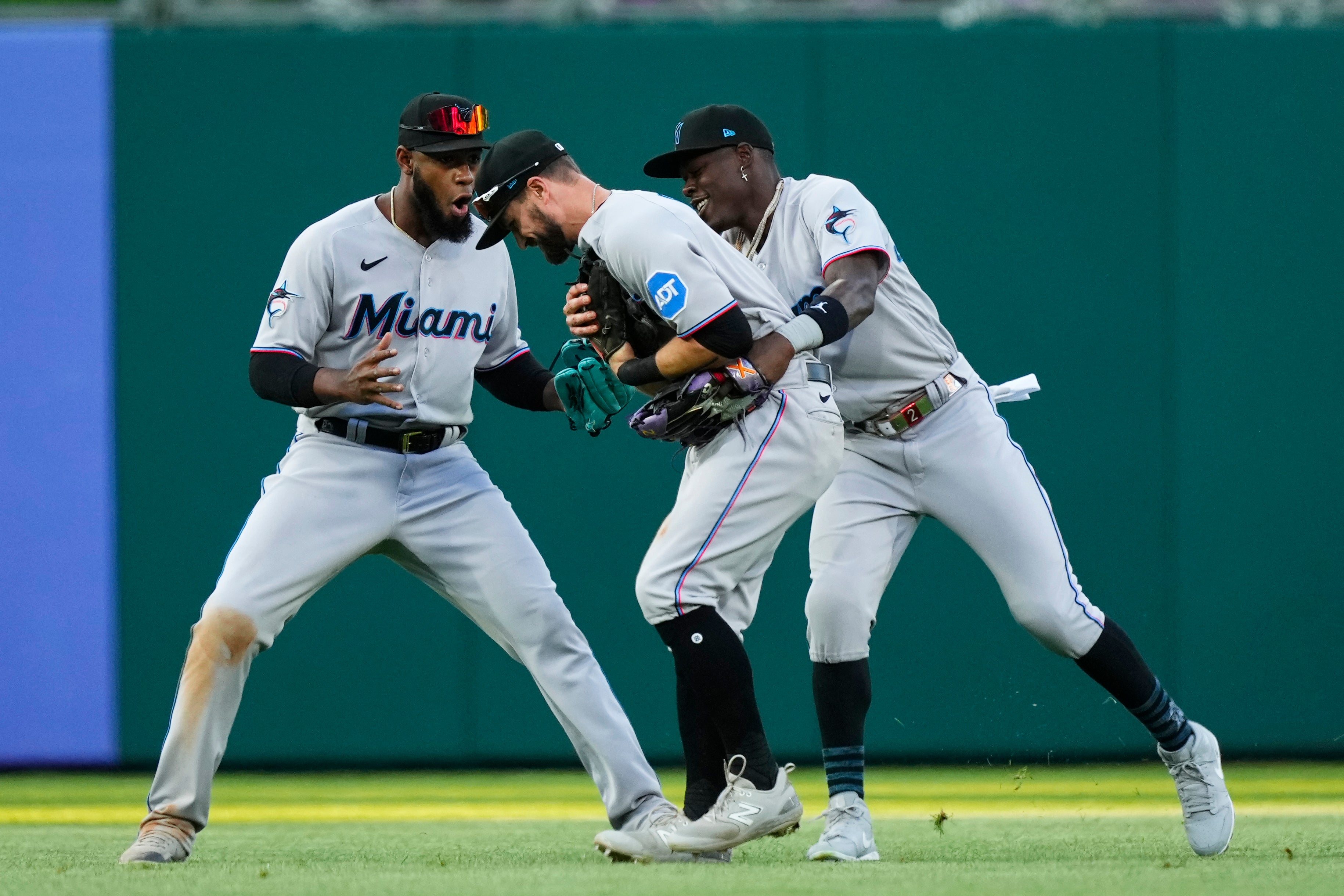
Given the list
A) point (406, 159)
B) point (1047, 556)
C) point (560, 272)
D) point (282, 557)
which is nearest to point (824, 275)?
point (1047, 556)

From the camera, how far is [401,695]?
7270mm

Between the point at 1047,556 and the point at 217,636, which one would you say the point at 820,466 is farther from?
the point at 217,636

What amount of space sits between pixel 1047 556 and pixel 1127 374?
3.25 metres

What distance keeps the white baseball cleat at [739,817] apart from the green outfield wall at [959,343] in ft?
10.8

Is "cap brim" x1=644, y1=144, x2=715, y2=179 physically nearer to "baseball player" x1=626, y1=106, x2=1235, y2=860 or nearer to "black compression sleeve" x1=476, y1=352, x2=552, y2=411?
"baseball player" x1=626, y1=106, x2=1235, y2=860

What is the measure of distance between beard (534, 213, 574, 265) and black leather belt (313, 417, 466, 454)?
0.69 m

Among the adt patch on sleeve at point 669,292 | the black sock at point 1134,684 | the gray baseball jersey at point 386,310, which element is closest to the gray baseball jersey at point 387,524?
the gray baseball jersey at point 386,310

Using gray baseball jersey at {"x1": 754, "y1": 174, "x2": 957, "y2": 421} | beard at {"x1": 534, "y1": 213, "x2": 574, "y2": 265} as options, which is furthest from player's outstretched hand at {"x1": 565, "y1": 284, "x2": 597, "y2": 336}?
gray baseball jersey at {"x1": 754, "y1": 174, "x2": 957, "y2": 421}

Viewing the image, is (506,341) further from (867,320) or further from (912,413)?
(912,413)

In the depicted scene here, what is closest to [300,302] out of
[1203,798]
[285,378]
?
[285,378]

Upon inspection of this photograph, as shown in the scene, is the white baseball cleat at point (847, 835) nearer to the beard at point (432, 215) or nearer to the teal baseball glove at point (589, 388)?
the teal baseball glove at point (589, 388)

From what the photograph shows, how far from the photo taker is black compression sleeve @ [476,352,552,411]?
4832 mm

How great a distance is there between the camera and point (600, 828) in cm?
552

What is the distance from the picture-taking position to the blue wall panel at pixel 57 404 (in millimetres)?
7207
